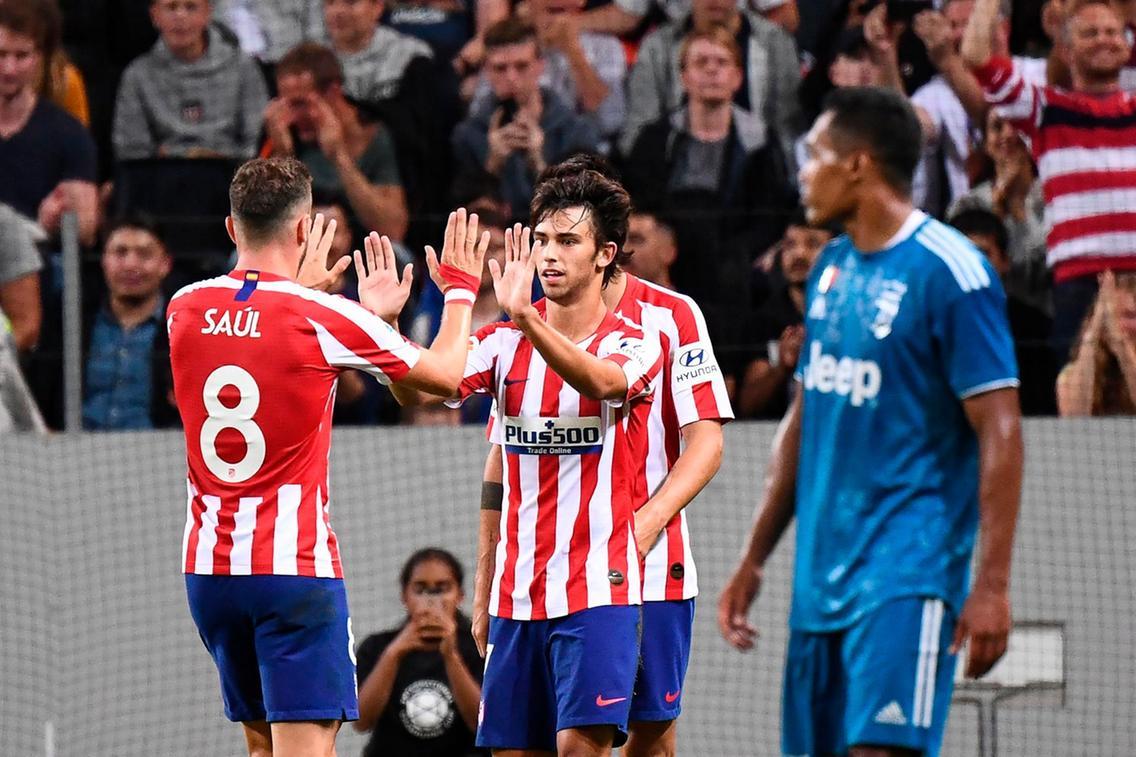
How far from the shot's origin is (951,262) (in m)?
4.42

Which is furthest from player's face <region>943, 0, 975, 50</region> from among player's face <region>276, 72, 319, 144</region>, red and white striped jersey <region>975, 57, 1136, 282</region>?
player's face <region>276, 72, 319, 144</region>

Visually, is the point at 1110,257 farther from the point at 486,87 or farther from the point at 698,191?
the point at 486,87

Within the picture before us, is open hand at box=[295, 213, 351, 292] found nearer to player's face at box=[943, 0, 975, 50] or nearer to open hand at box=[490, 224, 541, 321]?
open hand at box=[490, 224, 541, 321]

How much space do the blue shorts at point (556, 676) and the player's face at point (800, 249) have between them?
3.70 metres

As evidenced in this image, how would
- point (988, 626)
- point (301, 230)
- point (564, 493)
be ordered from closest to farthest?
point (988, 626)
point (564, 493)
point (301, 230)

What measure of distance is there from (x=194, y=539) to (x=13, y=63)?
5.06m

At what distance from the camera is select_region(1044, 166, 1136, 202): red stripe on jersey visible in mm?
8242

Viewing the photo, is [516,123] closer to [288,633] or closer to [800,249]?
[800,249]

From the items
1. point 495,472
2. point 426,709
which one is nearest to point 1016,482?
point 495,472

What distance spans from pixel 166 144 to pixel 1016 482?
637 cm

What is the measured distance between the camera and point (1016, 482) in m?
4.30

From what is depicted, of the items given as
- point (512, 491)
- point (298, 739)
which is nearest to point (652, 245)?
point (512, 491)

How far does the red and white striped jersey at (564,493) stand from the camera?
15.9 ft

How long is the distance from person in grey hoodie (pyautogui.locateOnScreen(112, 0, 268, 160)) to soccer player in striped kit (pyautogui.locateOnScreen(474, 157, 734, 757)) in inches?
175
